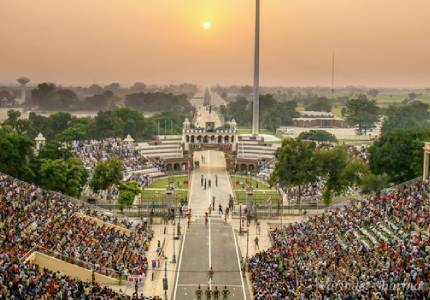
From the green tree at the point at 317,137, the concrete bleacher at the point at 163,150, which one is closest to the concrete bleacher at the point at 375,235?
the concrete bleacher at the point at 163,150

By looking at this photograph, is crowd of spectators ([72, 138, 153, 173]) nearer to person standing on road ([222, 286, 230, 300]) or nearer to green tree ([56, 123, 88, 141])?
green tree ([56, 123, 88, 141])

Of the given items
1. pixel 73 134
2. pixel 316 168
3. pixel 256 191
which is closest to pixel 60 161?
pixel 256 191

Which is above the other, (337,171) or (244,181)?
(337,171)

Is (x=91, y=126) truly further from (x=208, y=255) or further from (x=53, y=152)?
(x=208, y=255)

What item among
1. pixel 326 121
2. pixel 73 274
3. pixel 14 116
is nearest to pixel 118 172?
pixel 73 274

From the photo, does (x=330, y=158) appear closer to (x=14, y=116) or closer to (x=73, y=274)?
(x=73, y=274)

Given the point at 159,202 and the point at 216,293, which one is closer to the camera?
the point at 216,293

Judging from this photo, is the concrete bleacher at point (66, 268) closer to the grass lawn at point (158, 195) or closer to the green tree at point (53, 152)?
the grass lawn at point (158, 195)
